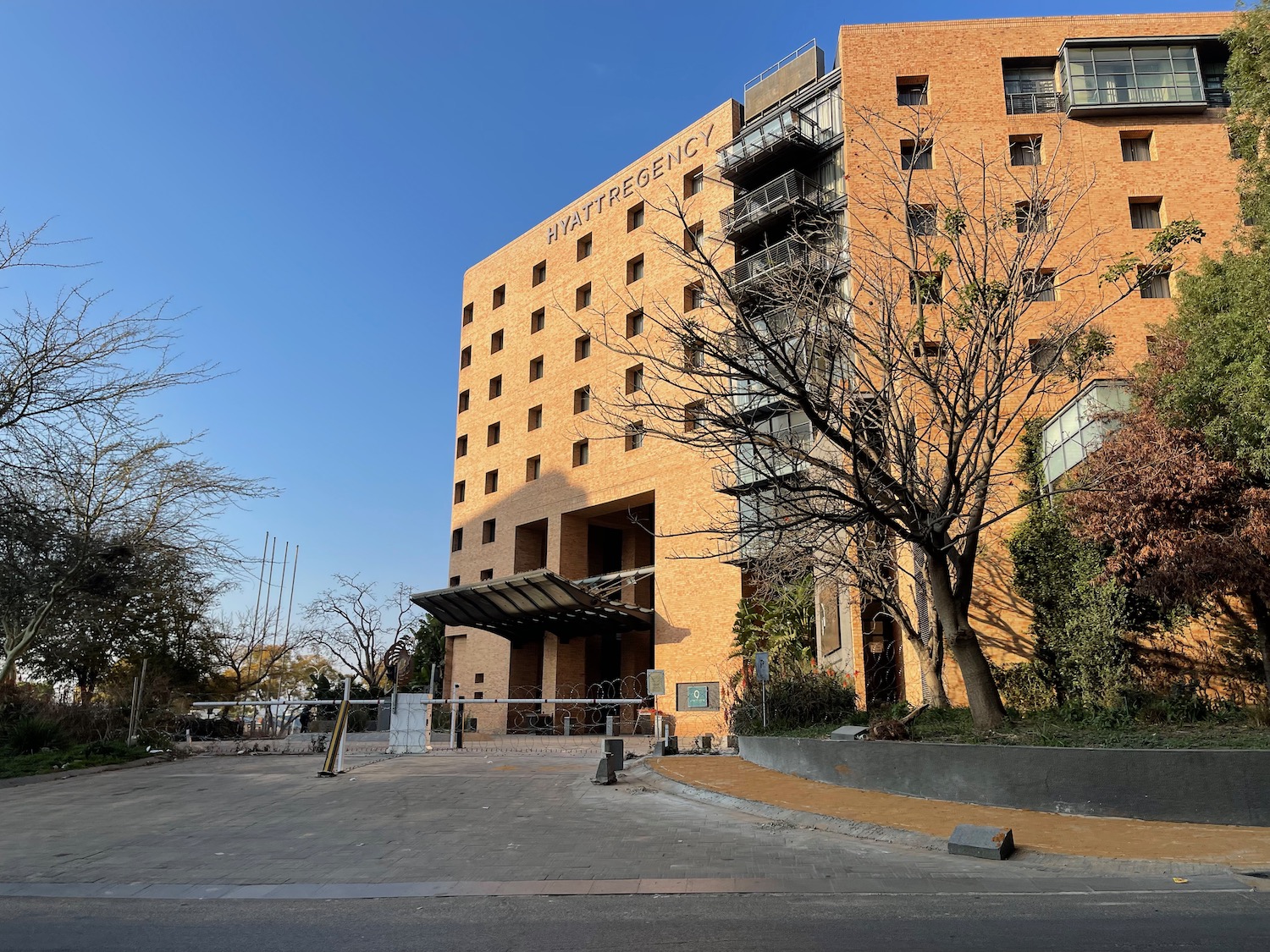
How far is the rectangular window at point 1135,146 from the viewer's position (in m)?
26.7

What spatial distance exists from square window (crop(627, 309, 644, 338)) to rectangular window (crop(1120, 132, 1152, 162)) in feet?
58.0

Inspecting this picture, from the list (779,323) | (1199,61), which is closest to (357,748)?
(779,323)

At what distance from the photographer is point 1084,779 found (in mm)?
10016

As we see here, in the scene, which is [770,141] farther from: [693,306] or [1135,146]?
[1135,146]

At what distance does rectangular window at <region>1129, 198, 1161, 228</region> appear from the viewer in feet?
85.4

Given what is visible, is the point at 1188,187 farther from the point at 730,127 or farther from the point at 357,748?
the point at 357,748

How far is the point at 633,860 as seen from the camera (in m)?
8.14

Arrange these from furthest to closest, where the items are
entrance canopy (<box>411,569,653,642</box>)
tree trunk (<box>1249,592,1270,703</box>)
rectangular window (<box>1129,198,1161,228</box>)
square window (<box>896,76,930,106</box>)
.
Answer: entrance canopy (<box>411,569,653,642</box>) → square window (<box>896,76,930,106</box>) → rectangular window (<box>1129,198,1161,228</box>) → tree trunk (<box>1249,592,1270,703</box>)

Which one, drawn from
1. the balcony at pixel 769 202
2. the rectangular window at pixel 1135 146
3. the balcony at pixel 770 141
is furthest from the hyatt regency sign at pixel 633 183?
the rectangular window at pixel 1135 146

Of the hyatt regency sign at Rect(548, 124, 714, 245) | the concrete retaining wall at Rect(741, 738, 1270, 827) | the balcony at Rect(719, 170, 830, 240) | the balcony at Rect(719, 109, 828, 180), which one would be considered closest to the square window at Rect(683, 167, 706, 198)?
the hyatt regency sign at Rect(548, 124, 714, 245)

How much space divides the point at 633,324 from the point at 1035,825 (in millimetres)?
28474

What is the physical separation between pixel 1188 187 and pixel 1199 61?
16.3ft

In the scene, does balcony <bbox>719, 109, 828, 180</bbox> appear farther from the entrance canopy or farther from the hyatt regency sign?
the entrance canopy

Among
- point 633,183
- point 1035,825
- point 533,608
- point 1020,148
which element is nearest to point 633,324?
point 633,183
